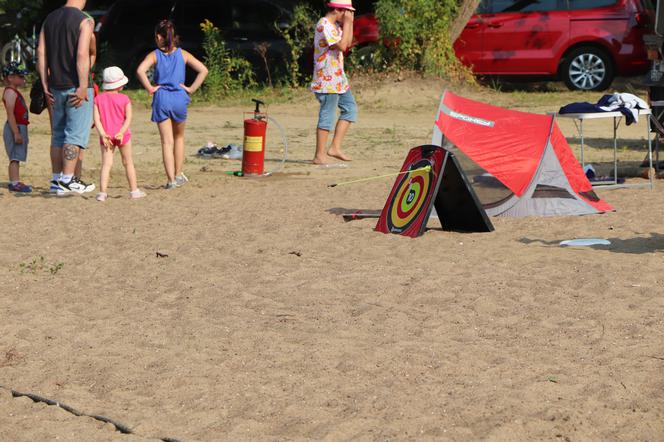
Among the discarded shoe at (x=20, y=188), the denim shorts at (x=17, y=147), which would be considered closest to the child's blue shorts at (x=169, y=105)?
the denim shorts at (x=17, y=147)

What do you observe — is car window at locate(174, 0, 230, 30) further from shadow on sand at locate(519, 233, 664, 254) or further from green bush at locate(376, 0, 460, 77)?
shadow on sand at locate(519, 233, 664, 254)

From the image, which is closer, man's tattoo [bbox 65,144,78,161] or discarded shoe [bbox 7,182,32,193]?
man's tattoo [bbox 65,144,78,161]

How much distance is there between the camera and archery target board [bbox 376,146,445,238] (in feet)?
28.5

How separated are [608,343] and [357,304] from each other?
1486 mm

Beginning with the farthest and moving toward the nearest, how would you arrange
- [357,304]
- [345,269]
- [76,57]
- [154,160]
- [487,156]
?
1. [154,160]
2. [76,57]
3. [487,156]
4. [345,269]
5. [357,304]

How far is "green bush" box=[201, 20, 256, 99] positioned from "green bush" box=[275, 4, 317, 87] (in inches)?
27.0

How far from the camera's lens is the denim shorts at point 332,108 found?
12438mm

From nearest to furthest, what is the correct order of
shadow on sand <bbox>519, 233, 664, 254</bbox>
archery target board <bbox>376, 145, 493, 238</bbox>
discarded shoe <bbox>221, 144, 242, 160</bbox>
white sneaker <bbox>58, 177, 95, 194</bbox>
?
shadow on sand <bbox>519, 233, 664, 254</bbox> → archery target board <bbox>376, 145, 493, 238</bbox> → white sneaker <bbox>58, 177, 95, 194</bbox> → discarded shoe <bbox>221, 144, 242, 160</bbox>

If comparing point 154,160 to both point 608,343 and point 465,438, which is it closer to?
point 608,343

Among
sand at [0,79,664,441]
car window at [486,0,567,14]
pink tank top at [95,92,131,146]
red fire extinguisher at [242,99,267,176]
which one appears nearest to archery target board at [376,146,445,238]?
sand at [0,79,664,441]

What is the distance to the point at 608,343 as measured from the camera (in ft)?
19.3

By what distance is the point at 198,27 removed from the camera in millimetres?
20516

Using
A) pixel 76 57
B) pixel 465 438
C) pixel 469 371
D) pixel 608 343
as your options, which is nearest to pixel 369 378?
pixel 469 371

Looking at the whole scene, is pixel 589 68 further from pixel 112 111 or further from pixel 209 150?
pixel 112 111
